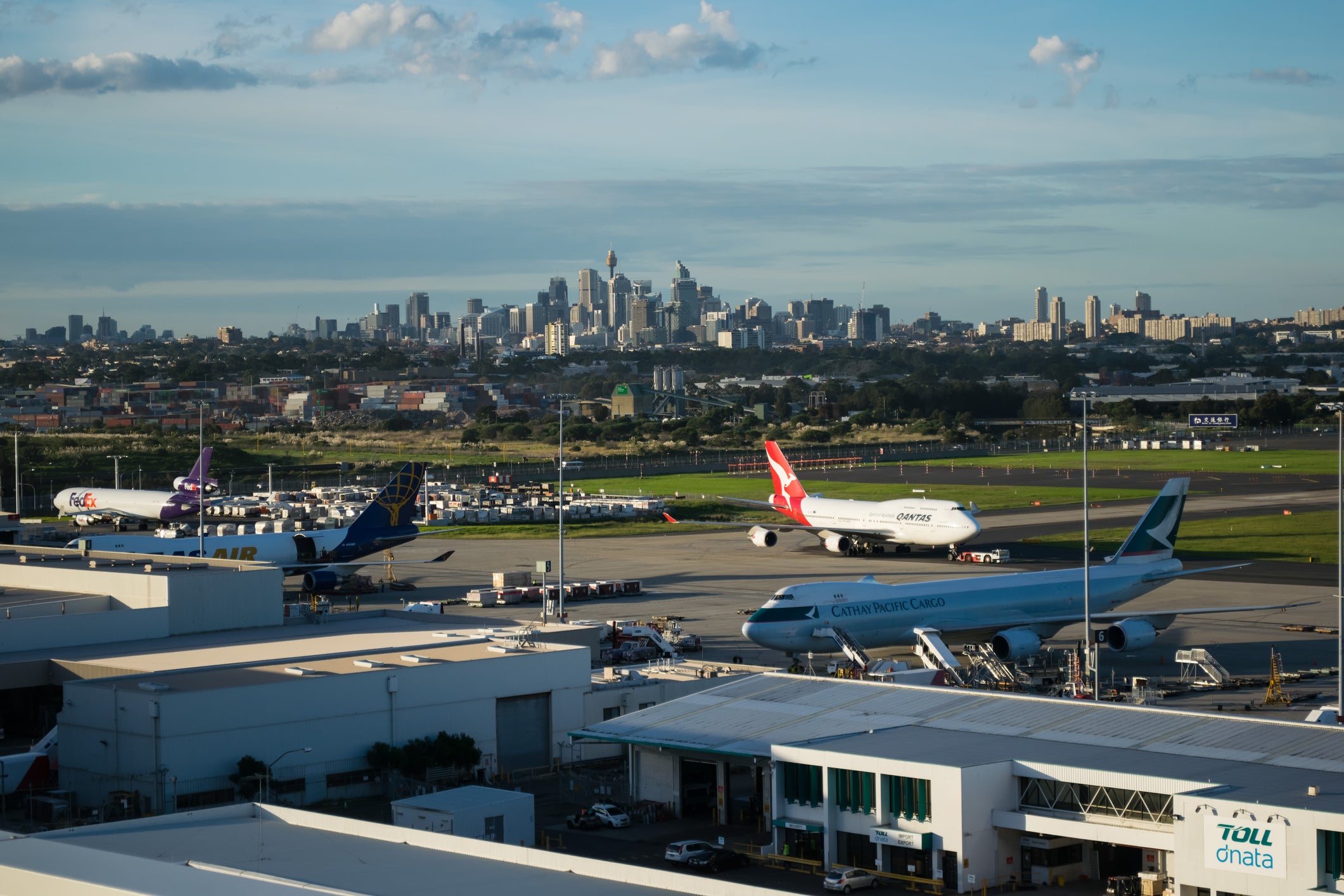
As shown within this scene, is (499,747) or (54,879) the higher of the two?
(54,879)

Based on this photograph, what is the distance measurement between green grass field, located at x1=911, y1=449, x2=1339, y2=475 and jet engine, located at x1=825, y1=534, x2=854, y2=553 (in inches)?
2806

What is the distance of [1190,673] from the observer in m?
56.6

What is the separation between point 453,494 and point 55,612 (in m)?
81.4

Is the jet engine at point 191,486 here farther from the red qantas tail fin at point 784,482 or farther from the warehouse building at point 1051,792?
the warehouse building at point 1051,792

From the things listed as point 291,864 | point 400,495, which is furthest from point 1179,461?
point 291,864

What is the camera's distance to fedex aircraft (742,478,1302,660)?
56375mm

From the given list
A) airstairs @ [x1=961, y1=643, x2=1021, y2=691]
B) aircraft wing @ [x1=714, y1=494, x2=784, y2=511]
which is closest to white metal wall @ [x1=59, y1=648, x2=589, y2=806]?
airstairs @ [x1=961, y1=643, x2=1021, y2=691]

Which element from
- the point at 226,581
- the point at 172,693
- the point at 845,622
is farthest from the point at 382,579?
the point at 172,693

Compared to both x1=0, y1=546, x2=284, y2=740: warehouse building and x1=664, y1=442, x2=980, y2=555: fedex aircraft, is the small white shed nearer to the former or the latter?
x1=0, y1=546, x2=284, y2=740: warehouse building

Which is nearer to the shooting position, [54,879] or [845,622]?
[54,879]

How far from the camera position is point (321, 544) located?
275 feet

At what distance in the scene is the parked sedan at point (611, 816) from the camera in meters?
39.4

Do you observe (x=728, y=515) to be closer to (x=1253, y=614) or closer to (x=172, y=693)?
(x=1253, y=614)

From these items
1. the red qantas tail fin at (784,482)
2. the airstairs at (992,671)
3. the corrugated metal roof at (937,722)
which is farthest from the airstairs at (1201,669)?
the red qantas tail fin at (784,482)
